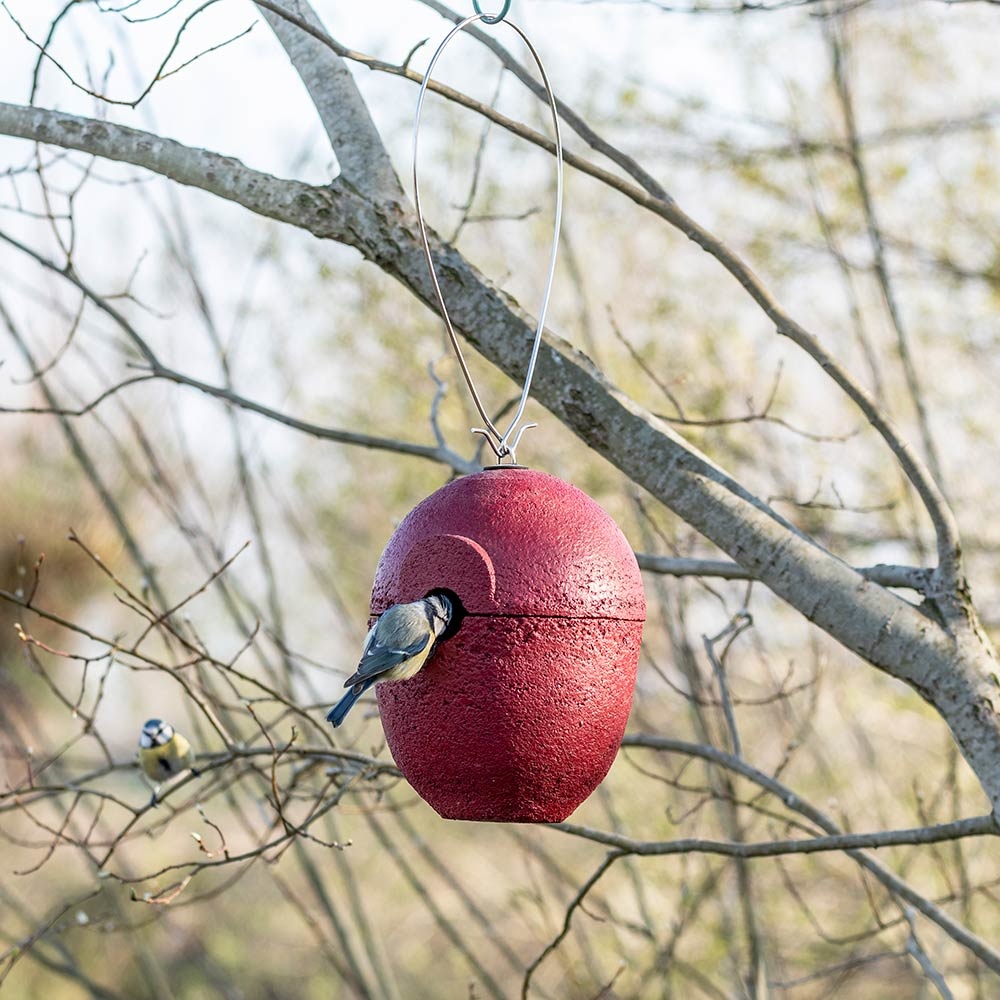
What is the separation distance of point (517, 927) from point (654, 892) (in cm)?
241

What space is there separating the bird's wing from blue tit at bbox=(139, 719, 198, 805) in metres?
0.92

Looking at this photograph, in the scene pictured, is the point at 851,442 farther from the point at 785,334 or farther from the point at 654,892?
the point at 785,334

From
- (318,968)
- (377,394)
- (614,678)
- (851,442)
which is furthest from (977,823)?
(318,968)

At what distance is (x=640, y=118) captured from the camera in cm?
465

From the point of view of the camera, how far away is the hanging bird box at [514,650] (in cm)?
144

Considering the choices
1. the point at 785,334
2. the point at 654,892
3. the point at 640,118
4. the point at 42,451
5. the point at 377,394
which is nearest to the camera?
the point at 785,334

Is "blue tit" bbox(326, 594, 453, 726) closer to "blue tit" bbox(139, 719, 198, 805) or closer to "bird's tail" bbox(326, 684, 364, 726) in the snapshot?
"bird's tail" bbox(326, 684, 364, 726)

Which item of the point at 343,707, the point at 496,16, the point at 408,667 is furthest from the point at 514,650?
the point at 496,16

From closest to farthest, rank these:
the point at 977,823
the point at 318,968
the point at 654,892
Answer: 1. the point at 977,823
2. the point at 654,892
3. the point at 318,968

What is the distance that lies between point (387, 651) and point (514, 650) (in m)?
0.18

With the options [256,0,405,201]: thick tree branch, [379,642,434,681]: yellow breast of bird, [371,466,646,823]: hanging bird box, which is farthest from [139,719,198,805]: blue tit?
[256,0,405,201]: thick tree branch

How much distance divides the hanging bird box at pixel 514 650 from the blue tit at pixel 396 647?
0.06 metres

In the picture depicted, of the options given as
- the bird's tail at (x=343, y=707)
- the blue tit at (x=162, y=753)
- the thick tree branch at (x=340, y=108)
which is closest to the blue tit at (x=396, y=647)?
the bird's tail at (x=343, y=707)

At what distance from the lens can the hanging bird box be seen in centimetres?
144
